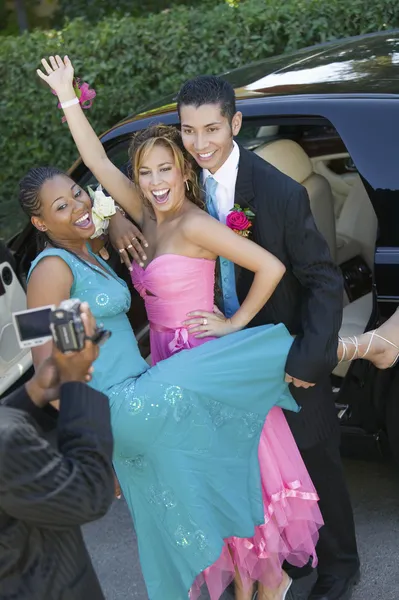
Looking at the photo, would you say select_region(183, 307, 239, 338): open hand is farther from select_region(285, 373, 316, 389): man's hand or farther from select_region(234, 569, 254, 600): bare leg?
select_region(234, 569, 254, 600): bare leg

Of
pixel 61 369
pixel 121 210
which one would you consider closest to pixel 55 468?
pixel 61 369

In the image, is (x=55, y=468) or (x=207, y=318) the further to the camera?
(x=207, y=318)

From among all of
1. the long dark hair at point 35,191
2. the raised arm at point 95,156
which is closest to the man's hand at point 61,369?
the long dark hair at point 35,191

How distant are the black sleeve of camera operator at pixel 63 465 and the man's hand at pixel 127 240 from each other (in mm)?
1180

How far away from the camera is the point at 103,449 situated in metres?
2.03

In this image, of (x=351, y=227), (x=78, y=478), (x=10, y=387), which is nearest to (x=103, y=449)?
(x=78, y=478)

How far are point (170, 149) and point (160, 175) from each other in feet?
0.31

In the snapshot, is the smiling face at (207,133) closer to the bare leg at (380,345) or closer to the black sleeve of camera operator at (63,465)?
the bare leg at (380,345)

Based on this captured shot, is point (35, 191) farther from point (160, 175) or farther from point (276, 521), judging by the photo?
point (276, 521)

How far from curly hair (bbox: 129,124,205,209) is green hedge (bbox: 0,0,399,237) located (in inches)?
138

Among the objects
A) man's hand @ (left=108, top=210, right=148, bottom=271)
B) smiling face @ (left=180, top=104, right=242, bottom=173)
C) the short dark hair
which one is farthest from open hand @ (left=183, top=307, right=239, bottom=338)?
the short dark hair

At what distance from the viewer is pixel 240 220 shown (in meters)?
2.96

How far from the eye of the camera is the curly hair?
3.08 metres

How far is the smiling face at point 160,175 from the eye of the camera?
307 centimetres
